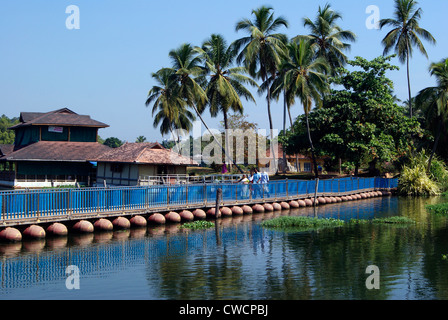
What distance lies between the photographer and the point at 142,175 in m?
43.9

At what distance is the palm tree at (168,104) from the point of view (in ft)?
173

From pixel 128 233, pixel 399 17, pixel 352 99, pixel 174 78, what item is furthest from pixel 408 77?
pixel 128 233

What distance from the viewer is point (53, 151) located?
52.3m

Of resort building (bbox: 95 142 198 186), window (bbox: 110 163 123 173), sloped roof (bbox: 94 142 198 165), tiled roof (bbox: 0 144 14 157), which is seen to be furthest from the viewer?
tiled roof (bbox: 0 144 14 157)

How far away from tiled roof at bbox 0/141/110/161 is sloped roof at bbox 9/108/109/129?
2158 millimetres

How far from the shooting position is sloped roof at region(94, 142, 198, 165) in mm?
43344

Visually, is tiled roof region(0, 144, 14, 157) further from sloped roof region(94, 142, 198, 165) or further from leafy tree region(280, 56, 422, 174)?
leafy tree region(280, 56, 422, 174)

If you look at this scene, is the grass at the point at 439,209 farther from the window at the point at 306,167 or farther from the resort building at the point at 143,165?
the window at the point at 306,167

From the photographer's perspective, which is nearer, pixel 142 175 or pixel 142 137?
pixel 142 175

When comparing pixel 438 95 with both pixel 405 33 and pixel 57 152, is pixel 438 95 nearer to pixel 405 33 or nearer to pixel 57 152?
pixel 405 33

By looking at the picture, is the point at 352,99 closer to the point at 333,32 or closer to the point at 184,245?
the point at 333,32

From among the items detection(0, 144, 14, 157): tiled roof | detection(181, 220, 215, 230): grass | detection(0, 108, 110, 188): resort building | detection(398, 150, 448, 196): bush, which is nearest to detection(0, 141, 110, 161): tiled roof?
detection(0, 108, 110, 188): resort building

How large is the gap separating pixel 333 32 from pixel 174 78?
21.8 metres

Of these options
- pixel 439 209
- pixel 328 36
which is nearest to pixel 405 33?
pixel 328 36
